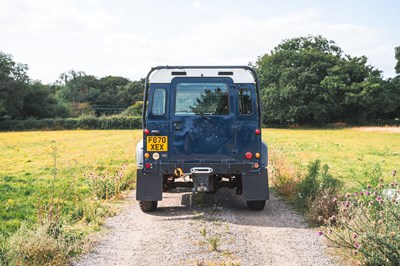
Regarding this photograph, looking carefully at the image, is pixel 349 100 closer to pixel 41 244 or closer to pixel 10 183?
pixel 10 183

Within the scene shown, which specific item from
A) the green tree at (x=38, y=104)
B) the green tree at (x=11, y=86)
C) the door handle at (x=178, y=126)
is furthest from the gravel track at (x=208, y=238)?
the green tree at (x=38, y=104)

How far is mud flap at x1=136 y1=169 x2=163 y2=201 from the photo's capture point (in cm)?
817

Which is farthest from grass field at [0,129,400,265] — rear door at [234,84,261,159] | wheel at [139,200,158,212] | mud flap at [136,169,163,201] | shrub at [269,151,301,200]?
rear door at [234,84,261,159]

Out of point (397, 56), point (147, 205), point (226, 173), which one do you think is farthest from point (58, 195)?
point (397, 56)

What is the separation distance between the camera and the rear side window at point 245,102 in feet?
26.7

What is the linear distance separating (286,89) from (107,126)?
25.7 metres

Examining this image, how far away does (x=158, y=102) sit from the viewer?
8156 millimetres

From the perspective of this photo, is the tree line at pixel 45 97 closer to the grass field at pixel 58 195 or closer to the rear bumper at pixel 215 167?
the grass field at pixel 58 195

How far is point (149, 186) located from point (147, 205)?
0.47 metres

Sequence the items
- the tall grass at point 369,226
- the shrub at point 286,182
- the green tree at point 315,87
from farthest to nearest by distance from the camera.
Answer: the green tree at point 315,87 < the shrub at point 286,182 < the tall grass at point 369,226

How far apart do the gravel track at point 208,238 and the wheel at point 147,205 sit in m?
0.13

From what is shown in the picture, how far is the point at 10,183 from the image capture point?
12.5m

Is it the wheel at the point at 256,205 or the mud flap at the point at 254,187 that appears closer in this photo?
the mud flap at the point at 254,187

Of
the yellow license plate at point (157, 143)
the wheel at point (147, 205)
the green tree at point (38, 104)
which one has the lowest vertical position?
the wheel at point (147, 205)
